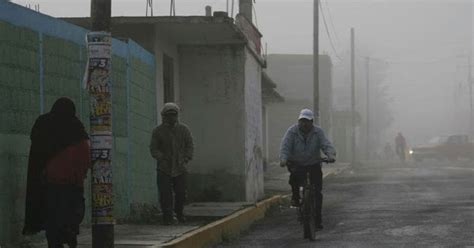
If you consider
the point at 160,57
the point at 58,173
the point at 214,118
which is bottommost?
the point at 58,173

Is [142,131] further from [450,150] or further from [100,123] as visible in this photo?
[450,150]

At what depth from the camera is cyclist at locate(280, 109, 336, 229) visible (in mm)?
11555

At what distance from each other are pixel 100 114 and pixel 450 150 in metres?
40.0

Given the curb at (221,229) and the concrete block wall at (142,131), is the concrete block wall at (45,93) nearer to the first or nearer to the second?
the concrete block wall at (142,131)

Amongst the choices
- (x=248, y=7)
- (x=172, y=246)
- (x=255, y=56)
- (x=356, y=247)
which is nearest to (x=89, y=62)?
(x=172, y=246)

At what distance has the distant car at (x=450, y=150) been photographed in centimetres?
4544

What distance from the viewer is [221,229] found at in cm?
1162

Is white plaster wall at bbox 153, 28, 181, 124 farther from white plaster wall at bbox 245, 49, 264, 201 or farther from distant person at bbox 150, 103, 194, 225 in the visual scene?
distant person at bbox 150, 103, 194, 225

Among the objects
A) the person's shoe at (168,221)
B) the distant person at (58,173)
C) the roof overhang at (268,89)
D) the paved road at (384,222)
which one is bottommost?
the paved road at (384,222)

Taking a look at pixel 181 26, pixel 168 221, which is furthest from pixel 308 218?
pixel 181 26

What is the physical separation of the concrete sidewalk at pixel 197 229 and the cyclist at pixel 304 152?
1.16 meters

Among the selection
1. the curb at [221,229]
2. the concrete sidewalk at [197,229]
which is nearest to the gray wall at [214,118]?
the concrete sidewalk at [197,229]

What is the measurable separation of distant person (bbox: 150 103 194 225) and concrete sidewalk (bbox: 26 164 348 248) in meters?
0.45

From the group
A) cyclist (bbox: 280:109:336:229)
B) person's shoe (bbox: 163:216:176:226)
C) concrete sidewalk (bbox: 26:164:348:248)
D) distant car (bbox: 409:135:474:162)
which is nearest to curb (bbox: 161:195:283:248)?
concrete sidewalk (bbox: 26:164:348:248)
